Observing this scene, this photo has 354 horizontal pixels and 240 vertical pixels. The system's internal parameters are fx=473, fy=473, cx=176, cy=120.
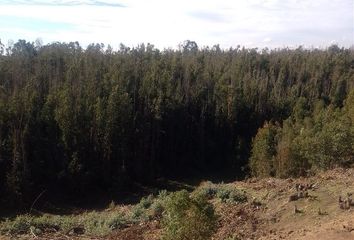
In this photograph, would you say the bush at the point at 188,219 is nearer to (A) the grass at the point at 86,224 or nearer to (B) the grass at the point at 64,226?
(A) the grass at the point at 86,224

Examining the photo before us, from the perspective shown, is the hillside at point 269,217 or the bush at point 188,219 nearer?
the bush at point 188,219

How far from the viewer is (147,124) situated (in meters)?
42.3

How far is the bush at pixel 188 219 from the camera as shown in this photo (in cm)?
888

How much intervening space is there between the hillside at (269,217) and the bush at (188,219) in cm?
306

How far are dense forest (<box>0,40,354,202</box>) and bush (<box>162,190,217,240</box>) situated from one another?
15.6m

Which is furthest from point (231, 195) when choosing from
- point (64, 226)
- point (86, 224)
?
point (64, 226)

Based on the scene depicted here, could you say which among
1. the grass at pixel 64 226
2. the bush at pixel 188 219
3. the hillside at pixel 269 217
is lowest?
the grass at pixel 64 226

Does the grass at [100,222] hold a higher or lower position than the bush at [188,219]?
lower

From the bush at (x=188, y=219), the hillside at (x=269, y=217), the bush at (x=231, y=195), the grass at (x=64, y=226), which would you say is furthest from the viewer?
the bush at (x=231, y=195)

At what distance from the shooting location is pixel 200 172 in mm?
45625

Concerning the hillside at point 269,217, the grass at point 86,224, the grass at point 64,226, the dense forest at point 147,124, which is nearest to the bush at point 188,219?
the hillside at point 269,217

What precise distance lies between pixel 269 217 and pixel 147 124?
28896 mm

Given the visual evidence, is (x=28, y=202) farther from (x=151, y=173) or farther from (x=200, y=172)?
(x=200, y=172)

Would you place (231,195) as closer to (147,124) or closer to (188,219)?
(188,219)
